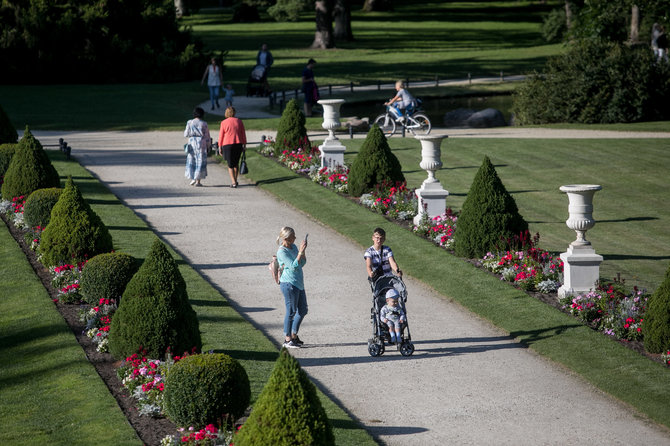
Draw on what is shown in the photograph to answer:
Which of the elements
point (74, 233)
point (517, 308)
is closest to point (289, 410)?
point (517, 308)

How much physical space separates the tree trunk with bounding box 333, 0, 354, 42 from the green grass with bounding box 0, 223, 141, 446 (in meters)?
50.2

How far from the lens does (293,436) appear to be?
7.04m

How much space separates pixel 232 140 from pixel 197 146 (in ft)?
2.54

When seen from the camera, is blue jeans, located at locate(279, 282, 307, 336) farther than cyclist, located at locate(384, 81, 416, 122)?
No

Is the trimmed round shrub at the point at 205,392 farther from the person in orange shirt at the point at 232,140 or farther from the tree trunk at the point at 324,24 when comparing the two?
the tree trunk at the point at 324,24

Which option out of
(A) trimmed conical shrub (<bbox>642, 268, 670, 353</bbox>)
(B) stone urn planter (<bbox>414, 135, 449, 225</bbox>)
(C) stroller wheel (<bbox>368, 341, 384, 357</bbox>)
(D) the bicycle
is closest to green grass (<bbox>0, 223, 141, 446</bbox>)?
(C) stroller wheel (<bbox>368, 341, 384, 357</bbox>)

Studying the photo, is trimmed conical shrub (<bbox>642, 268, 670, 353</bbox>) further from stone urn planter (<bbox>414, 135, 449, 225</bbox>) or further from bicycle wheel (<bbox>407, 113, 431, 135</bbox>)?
bicycle wheel (<bbox>407, 113, 431, 135</bbox>)

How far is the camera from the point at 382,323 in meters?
11.2

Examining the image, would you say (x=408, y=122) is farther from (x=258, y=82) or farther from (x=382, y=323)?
(x=382, y=323)

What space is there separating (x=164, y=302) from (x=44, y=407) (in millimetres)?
1614

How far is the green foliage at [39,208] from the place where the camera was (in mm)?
16219

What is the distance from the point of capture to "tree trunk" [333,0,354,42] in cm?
6178

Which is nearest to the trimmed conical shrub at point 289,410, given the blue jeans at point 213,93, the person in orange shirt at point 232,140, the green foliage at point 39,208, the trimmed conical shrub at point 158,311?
the trimmed conical shrub at point 158,311

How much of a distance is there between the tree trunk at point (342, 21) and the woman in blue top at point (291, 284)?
52.0 m
